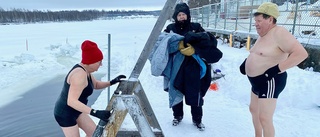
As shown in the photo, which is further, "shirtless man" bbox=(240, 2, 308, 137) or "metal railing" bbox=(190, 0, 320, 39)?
"metal railing" bbox=(190, 0, 320, 39)

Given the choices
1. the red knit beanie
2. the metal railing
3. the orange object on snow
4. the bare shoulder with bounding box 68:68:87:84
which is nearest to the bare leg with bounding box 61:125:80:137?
the bare shoulder with bounding box 68:68:87:84

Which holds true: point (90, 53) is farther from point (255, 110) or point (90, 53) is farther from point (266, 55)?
point (255, 110)

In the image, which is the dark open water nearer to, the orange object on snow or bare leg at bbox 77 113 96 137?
bare leg at bbox 77 113 96 137

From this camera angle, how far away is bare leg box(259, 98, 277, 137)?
2.36m

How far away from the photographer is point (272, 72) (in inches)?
86.9

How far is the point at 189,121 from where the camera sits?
12.0 feet

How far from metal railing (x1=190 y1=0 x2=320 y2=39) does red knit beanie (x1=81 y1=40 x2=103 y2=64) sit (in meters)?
5.35

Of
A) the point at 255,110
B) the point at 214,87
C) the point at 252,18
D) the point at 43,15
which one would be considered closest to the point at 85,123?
the point at 255,110

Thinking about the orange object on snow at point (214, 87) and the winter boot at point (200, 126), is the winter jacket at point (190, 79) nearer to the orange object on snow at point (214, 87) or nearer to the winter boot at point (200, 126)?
the winter boot at point (200, 126)

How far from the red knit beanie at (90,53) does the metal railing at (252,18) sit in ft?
17.6

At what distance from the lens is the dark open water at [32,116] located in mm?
4195

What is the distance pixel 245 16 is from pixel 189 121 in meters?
8.47

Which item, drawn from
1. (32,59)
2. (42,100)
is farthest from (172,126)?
(32,59)

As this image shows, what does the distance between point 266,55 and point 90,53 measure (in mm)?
1464
